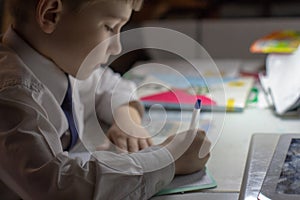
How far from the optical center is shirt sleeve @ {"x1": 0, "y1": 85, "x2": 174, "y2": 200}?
711mm

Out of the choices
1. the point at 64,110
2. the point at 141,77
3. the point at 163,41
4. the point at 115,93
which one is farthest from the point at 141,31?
the point at 64,110

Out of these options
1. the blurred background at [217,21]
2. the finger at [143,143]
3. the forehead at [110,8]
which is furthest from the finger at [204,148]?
the blurred background at [217,21]

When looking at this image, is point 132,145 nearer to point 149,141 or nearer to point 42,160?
point 149,141

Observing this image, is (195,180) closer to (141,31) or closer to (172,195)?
(172,195)

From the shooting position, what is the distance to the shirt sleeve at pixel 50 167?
28.0 inches

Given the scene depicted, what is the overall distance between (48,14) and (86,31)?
0.20 feet

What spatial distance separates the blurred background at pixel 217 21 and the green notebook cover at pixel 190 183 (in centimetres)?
67

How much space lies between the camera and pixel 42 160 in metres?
0.72

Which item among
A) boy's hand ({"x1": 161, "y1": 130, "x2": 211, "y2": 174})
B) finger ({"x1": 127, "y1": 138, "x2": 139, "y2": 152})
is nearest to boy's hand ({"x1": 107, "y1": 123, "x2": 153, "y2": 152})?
finger ({"x1": 127, "y1": 138, "x2": 139, "y2": 152})

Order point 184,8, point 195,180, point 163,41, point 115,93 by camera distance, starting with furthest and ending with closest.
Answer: point 184,8 → point 163,41 → point 115,93 → point 195,180

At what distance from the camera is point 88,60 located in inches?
36.1

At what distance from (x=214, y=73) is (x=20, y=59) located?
0.63 metres

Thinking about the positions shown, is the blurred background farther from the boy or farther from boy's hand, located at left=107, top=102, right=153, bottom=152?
the boy

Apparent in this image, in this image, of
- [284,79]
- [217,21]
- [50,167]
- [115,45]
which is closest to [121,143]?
[115,45]
